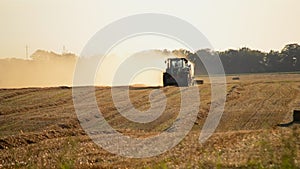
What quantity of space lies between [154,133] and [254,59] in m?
86.4

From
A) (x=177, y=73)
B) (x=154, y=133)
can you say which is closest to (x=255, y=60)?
(x=177, y=73)

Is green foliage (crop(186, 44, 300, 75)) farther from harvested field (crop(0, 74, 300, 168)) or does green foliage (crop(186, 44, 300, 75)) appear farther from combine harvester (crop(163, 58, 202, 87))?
harvested field (crop(0, 74, 300, 168))

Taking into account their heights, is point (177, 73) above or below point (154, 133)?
above

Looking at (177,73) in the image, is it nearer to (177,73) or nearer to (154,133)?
(177,73)

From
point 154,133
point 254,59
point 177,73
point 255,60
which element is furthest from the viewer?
point 254,59

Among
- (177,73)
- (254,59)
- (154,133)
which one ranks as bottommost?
(154,133)

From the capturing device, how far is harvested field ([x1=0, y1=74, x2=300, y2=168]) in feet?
41.5

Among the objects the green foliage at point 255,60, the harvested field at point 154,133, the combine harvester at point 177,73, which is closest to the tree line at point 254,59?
the green foliage at point 255,60

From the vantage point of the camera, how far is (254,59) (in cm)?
10406

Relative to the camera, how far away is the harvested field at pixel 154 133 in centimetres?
1264

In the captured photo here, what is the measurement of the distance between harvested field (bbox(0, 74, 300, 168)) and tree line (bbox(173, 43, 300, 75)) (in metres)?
59.2

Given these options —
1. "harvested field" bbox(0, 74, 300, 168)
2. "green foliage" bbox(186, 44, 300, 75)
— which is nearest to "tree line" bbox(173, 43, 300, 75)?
"green foliage" bbox(186, 44, 300, 75)

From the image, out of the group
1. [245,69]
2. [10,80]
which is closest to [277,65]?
[245,69]

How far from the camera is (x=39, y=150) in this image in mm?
15789
